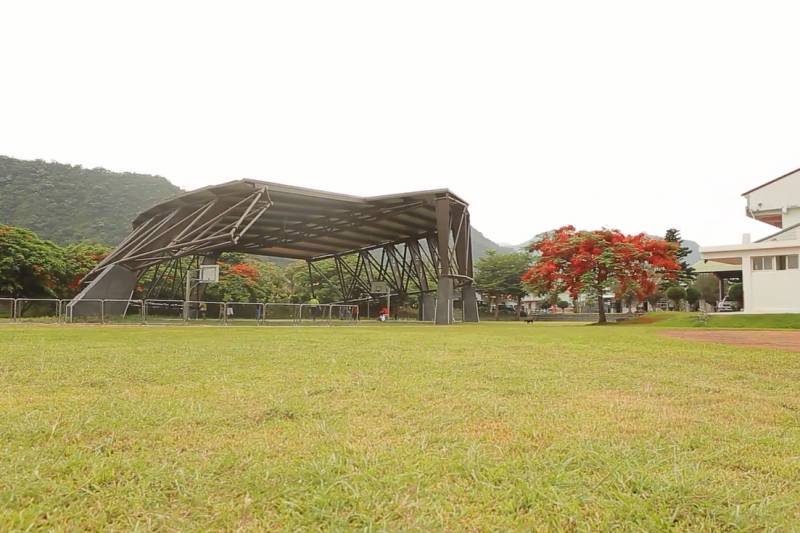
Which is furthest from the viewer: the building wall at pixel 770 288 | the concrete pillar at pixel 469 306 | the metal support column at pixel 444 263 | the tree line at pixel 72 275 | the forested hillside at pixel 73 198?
the forested hillside at pixel 73 198

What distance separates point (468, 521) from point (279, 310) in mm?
22568

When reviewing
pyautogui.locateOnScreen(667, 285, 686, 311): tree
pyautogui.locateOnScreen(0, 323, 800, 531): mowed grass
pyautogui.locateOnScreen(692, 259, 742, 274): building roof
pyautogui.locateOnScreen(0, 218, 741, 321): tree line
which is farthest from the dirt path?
pyautogui.locateOnScreen(667, 285, 686, 311): tree

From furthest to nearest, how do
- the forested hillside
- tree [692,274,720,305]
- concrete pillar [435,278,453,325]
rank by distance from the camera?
the forested hillside → tree [692,274,720,305] → concrete pillar [435,278,453,325]

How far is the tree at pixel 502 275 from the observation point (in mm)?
54906

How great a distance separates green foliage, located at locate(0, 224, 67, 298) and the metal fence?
28.4 feet

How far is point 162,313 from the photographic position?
21.4 m

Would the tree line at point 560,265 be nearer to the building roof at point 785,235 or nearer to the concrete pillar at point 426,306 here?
the building roof at point 785,235

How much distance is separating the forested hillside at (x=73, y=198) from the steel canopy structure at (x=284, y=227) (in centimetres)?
2809

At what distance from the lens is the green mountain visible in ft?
181

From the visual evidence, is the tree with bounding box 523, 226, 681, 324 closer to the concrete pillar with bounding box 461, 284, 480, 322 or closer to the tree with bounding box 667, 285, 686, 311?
the concrete pillar with bounding box 461, 284, 480, 322

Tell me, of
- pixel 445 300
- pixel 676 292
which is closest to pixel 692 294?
pixel 676 292

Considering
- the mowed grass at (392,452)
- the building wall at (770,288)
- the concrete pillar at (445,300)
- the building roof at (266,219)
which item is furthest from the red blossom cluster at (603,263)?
the mowed grass at (392,452)

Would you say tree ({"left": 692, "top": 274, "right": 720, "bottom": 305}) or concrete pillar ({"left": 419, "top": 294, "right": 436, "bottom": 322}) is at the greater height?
tree ({"left": 692, "top": 274, "right": 720, "bottom": 305})

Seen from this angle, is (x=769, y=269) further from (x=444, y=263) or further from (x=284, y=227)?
(x=284, y=227)
